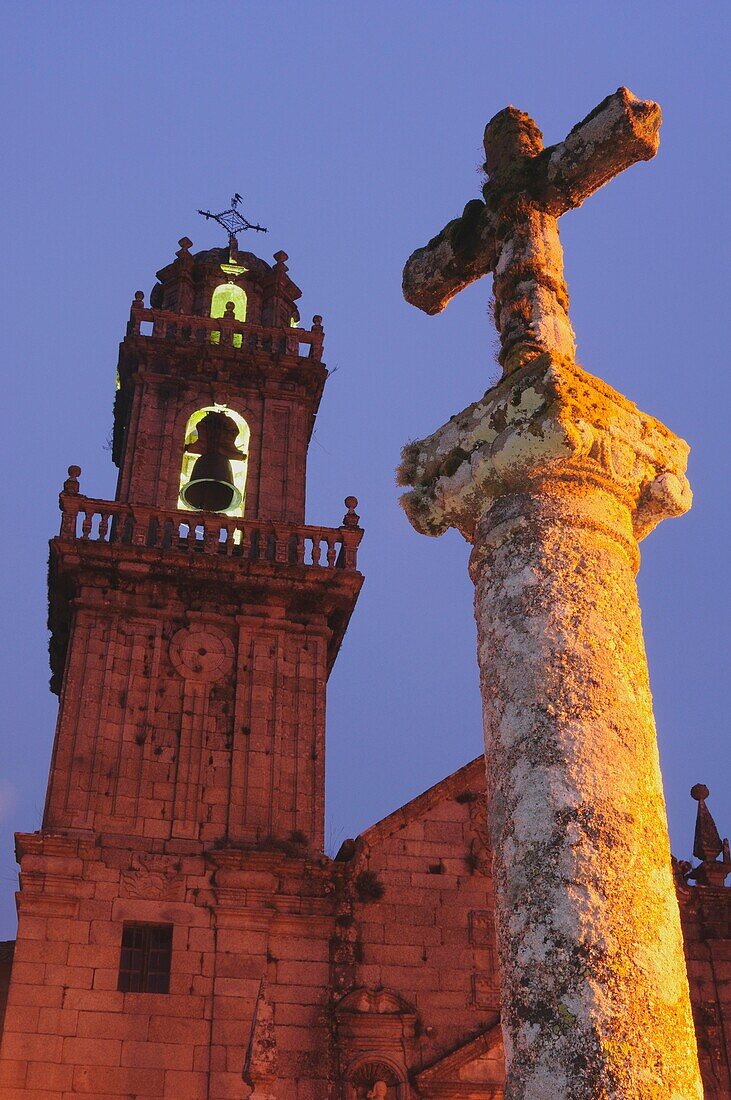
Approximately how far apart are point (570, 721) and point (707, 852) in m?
13.5

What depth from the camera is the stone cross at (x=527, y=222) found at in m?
5.36

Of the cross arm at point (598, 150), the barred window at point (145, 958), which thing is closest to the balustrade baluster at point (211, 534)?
the barred window at point (145, 958)

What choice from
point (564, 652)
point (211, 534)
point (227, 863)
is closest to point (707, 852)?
point (227, 863)

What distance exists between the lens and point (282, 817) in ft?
50.0

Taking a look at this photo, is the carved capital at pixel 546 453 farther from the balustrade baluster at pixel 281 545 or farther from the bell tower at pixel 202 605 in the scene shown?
the balustrade baluster at pixel 281 545

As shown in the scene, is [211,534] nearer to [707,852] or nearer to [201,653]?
[201,653]

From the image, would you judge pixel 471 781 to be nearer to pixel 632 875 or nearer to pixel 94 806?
pixel 94 806

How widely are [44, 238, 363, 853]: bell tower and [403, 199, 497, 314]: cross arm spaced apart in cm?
1013

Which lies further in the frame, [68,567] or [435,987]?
[68,567]

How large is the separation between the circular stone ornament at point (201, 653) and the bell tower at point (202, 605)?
0.02 metres

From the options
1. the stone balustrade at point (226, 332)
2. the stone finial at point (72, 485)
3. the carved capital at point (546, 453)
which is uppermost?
the stone balustrade at point (226, 332)

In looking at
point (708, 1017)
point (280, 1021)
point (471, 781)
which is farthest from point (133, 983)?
point (708, 1017)

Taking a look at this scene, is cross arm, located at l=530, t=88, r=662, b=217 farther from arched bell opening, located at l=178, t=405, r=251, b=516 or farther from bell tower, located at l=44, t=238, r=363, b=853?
arched bell opening, located at l=178, t=405, r=251, b=516

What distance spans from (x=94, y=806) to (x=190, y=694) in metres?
2.02
